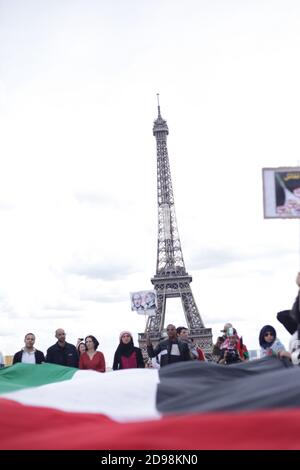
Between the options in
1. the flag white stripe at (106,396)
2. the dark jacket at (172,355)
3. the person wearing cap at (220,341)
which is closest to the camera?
the flag white stripe at (106,396)

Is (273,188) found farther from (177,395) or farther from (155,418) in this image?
(155,418)

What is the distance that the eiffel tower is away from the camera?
201ft

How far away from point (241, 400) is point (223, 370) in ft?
4.19

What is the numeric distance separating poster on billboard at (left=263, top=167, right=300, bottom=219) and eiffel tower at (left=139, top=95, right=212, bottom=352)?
163 feet

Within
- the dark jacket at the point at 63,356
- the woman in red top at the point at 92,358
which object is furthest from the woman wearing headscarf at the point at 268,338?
the dark jacket at the point at 63,356

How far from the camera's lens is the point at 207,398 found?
609 cm

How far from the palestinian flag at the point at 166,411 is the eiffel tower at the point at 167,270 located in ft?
168

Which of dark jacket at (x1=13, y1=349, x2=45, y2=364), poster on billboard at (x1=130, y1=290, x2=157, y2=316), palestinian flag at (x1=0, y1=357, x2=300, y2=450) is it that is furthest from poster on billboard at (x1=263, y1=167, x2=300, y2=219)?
poster on billboard at (x1=130, y1=290, x2=157, y2=316)

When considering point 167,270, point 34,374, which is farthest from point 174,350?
point 167,270

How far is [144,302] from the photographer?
21047mm

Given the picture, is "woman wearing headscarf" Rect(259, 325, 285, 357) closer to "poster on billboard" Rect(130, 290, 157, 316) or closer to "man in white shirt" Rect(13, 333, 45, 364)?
"man in white shirt" Rect(13, 333, 45, 364)

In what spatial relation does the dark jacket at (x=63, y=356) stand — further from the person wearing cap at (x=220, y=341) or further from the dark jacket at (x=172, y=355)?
the person wearing cap at (x=220, y=341)

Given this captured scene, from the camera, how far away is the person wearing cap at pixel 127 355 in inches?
519
